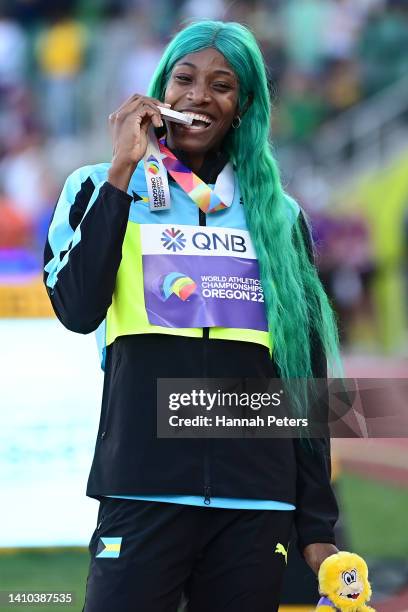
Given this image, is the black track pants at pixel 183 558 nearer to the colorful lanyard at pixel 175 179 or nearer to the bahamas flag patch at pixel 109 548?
the bahamas flag patch at pixel 109 548

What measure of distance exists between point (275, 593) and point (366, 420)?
0.76 meters

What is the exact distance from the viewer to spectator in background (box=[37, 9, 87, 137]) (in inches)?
520

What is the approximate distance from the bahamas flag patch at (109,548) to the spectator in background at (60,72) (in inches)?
434

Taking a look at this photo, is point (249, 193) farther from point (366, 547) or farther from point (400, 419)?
point (366, 547)

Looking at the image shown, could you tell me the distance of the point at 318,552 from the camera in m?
2.61

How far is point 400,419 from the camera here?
3393 mm

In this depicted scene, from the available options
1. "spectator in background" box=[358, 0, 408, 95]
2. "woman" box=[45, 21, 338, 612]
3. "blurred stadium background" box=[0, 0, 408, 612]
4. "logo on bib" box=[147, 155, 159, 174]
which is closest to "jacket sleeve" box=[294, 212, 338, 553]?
"woman" box=[45, 21, 338, 612]

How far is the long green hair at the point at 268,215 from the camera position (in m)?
2.62

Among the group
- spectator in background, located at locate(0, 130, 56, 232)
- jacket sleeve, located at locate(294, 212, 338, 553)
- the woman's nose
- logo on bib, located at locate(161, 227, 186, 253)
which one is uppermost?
spectator in background, located at locate(0, 130, 56, 232)

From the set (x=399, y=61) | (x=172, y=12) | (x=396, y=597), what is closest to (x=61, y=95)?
(x=172, y=12)

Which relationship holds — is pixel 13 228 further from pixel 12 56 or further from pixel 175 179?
pixel 175 179

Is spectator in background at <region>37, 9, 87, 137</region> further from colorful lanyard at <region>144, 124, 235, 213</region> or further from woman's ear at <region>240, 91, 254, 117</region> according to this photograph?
colorful lanyard at <region>144, 124, 235, 213</region>

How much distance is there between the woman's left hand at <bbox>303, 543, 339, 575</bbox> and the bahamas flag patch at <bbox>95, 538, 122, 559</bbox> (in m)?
0.46

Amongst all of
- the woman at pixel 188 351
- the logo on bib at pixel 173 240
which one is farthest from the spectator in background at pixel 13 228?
the logo on bib at pixel 173 240
